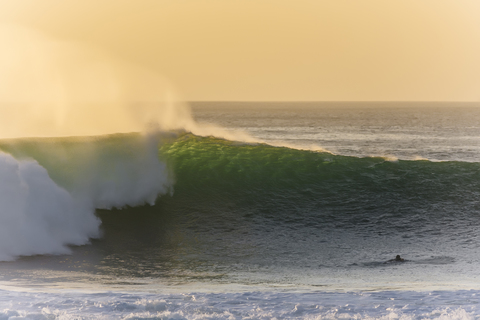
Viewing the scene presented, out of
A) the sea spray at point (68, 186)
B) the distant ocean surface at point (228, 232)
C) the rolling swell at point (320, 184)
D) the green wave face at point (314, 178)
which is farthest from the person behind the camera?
the green wave face at point (314, 178)

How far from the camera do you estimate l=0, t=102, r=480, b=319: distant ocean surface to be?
5.94 metres

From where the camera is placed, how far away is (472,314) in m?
5.46

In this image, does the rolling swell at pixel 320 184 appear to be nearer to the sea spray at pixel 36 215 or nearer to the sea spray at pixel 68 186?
the sea spray at pixel 68 186

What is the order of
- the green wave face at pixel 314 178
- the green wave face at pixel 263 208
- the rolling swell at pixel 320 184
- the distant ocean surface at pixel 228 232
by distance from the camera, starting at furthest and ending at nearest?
the green wave face at pixel 314 178, the rolling swell at pixel 320 184, the green wave face at pixel 263 208, the distant ocean surface at pixel 228 232

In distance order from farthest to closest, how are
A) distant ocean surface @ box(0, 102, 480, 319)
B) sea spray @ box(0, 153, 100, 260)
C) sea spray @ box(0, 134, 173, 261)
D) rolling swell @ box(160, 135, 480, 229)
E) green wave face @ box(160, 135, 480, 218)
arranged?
green wave face @ box(160, 135, 480, 218)
rolling swell @ box(160, 135, 480, 229)
sea spray @ box(0, 134, 173, 261)
sea spray @ box(0, 153, 100, 260)
distant ocean surface @ box(0, 102, 480, 319)

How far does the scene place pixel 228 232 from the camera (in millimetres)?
10008

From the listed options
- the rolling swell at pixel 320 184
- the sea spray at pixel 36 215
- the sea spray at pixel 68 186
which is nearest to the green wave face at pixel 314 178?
the rolling swell at pixel 320 184

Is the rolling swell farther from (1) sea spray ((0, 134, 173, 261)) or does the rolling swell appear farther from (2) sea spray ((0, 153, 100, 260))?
(2) sea spray ((0, 153, 100, 260))

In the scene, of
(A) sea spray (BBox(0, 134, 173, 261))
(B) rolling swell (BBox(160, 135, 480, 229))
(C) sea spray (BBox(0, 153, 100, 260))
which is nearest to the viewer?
(C) sea spray (BBox(0, 153, 100, 260))

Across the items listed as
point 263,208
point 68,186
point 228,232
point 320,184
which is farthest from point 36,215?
point 320,184

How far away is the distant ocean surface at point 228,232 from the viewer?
5.94 m

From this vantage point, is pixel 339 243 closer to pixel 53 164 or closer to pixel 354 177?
pixel 354 177

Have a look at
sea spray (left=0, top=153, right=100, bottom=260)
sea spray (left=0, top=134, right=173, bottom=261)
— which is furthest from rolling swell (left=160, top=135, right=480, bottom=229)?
sea spray (left=0, top=153, right=100, bottom=260)

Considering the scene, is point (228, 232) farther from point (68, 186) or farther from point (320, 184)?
point (320, 184)
